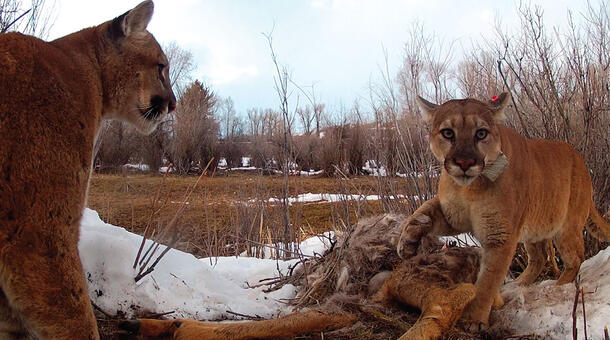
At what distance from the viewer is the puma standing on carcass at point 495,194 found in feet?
9.67

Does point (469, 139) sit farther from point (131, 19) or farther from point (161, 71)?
point (131, 19)

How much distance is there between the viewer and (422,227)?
320cm

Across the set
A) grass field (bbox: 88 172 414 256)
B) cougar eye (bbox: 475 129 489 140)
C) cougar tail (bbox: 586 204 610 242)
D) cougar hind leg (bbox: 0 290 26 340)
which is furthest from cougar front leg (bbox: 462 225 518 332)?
grass field (bbox: 88 172 414 256)

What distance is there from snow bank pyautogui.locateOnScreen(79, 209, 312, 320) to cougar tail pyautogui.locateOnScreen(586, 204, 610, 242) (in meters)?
2.46

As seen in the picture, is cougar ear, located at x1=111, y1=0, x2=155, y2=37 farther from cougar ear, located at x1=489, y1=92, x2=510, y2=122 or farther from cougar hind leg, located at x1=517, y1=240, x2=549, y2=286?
cougar hind leg, located at x1=517, y1=240, x2=549, y2=286

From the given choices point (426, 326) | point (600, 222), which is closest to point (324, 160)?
point (600, 222)

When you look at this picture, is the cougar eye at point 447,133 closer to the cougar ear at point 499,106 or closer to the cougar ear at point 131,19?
the cougar ear at point 499,106

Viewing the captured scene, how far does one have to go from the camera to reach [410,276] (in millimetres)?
2938

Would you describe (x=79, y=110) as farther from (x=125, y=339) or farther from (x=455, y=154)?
(x=455, y=154)

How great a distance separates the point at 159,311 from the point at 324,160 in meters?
13.6

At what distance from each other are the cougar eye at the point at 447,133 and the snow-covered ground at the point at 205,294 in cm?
112

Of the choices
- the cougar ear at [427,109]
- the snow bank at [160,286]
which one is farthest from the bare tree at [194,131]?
the cougar ear at [427,109]

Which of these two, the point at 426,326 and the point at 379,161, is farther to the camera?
the point at 379,161

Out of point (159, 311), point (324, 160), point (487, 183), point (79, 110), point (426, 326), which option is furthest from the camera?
point (324, 160)
